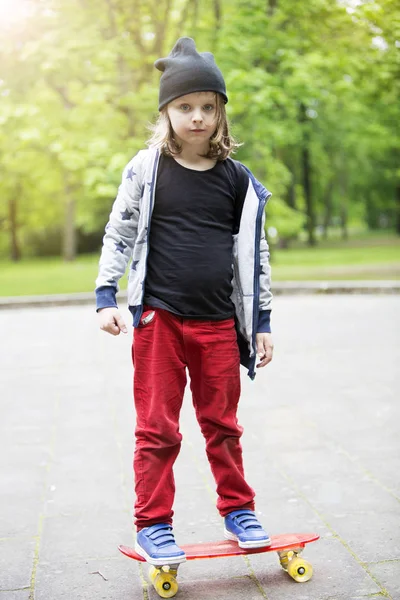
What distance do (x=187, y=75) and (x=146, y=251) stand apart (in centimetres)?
62

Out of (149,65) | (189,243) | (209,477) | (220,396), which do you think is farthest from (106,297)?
(149,65)

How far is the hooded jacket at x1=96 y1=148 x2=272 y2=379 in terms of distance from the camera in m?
3.04

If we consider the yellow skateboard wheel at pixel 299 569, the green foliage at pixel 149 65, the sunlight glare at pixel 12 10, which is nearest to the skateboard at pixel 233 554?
the yellow skateboard wheel at pixel 299 569

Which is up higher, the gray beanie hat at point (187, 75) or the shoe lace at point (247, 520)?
the gray beanie hat at point (187, 75)

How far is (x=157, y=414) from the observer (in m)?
2.99

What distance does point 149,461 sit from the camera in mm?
3012

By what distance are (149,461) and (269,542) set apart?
493 millimetres

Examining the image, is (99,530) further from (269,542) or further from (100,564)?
(269,542)

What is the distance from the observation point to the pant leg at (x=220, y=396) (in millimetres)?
3045

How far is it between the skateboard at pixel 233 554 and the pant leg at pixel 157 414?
0.16 metres

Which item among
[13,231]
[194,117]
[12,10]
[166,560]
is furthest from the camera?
[13,231]

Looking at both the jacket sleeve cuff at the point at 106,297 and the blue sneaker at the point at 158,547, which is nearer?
the blue sneaker at the point at 158,547

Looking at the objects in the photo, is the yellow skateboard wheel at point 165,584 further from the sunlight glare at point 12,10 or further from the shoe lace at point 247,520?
the sunlight glare at point 12,10

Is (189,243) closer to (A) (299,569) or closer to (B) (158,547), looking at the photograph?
(B) (158,547)
